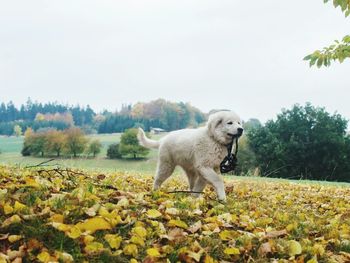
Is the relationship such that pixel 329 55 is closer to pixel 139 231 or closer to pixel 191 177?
pixel 191 177

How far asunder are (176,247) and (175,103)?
77.9 meters

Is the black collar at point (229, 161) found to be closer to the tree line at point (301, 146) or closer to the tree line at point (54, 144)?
the tree line at point (301, 146)

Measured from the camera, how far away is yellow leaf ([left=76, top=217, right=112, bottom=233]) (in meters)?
3.32

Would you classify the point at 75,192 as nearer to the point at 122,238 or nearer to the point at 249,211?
the point at 122,238

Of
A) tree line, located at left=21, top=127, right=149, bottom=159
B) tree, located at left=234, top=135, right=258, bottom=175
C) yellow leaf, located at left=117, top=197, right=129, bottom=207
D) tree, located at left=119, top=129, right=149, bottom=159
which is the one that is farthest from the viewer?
tree, located at left=119, top=129, right=149, bottom=159

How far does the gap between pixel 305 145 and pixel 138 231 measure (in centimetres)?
4228

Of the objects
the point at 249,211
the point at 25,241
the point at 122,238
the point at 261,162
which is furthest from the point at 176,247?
the point at 261,162

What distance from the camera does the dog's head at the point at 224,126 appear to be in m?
6.32

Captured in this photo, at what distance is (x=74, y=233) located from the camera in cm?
312

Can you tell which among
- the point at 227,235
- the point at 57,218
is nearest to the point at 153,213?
the point at 227,235

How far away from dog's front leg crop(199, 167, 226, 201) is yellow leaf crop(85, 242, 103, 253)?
10.9 feet

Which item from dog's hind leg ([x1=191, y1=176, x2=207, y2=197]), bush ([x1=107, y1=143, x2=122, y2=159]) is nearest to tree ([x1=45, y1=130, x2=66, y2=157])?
bush ([x1=107, y1=143, x2=122, y2=159])

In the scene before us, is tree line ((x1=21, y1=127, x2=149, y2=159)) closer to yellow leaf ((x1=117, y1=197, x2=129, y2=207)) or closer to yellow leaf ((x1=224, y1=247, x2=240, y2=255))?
yellow leaf ((x1=117, y1=197, x2=129, y2=207))

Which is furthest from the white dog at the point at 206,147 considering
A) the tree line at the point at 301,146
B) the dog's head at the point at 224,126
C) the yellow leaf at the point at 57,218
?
the tree line at the point at 301,146
